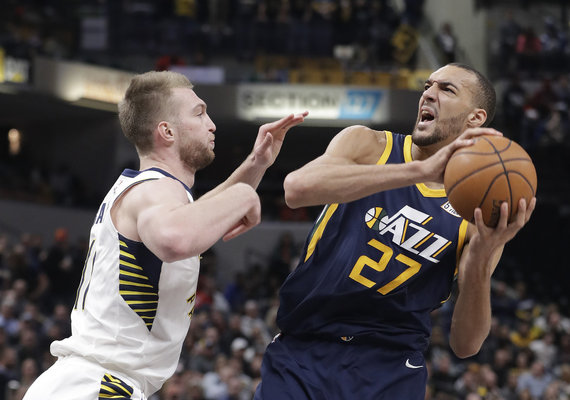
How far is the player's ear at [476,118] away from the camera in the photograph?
400cm

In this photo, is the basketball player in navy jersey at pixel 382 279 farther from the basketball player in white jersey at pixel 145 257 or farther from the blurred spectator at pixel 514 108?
the blurred spectator at pixel 514 108

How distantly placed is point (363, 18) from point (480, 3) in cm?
305

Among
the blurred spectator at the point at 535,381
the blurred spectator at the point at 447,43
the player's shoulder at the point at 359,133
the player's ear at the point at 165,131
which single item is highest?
the player's ear at the point at 165,131

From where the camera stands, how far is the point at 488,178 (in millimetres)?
3350

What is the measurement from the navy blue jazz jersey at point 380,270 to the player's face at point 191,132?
2.44ft

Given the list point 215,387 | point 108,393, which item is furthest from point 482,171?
point 215,387

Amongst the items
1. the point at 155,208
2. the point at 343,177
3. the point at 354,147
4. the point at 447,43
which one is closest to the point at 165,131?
the point at 155,208

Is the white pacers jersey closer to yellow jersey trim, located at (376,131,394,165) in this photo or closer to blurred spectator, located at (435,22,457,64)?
yellow jersey trim, located at (376,131,394,165)

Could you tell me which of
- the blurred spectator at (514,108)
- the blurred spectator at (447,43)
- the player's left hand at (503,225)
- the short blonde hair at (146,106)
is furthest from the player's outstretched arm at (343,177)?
the blurred spectator at (447,43)

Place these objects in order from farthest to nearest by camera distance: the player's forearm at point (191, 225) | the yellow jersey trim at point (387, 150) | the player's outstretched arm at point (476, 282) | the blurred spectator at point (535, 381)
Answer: the blurred spectator at point (535, 381)
the yellow jersey trim at point (387, 150)
the player's outstretched arm at point (476, 282)
the player's forearm at point (191, 225)

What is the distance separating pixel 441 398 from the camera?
458 inches

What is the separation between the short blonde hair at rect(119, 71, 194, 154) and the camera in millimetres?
3609

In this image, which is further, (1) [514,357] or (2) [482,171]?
(1) [514,357]

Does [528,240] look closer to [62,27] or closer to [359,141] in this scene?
[62,27]
